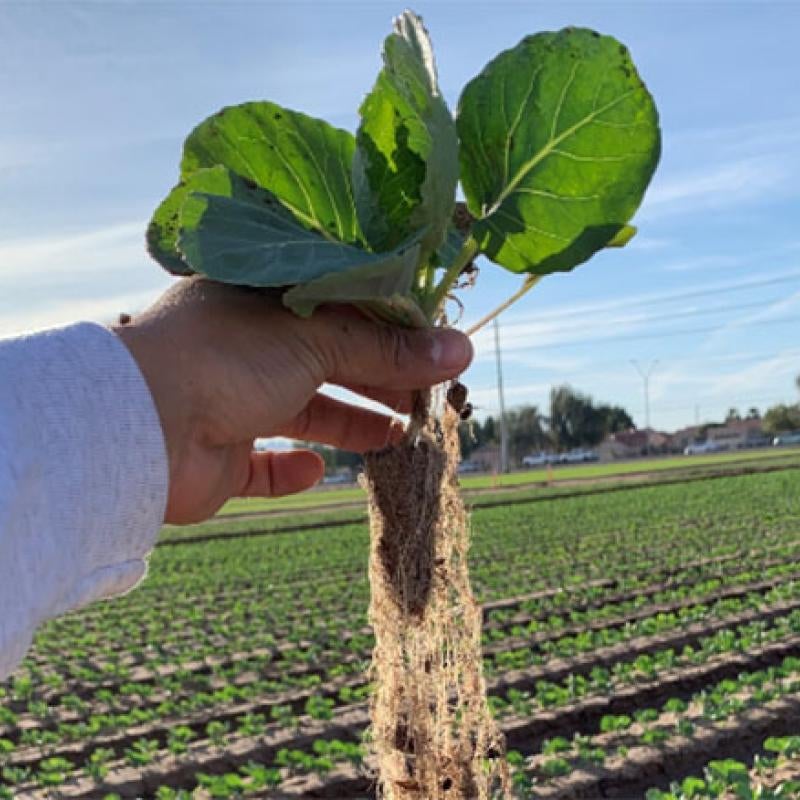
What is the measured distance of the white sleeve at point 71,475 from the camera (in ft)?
4.85

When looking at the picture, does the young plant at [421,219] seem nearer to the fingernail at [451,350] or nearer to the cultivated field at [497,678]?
the fingernail at [451,350]

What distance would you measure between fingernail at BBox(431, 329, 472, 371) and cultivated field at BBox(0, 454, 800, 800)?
6.51 feet

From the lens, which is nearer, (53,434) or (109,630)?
(53,434)

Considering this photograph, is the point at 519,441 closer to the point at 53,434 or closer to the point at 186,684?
the point at 186,684

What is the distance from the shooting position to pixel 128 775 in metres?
6.71

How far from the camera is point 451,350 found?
199cm

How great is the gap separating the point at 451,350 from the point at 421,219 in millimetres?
286

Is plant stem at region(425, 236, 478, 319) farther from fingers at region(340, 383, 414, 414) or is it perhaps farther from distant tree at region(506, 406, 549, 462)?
distant tree at region(506, 406, 549, 462)

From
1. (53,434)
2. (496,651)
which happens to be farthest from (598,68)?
(496,651)

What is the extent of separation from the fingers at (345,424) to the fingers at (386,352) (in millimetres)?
399

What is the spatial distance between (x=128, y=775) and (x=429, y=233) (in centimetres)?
577

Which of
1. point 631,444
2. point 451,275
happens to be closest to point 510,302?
point 451,275

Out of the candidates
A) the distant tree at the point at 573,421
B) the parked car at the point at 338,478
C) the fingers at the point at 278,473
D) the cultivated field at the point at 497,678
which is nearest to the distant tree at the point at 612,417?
the distant tree at the point at 573,421

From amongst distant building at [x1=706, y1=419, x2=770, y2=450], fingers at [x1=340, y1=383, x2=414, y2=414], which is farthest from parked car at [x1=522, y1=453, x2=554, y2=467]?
fingers at [x1=340, y1=383, x2=414, y2=414]
